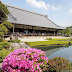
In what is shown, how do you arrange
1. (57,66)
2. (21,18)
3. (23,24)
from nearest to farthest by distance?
(57,66) < (23,24) < (21,18)

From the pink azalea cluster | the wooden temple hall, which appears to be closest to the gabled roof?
the wooden temple hall

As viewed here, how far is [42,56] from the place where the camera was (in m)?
3.31

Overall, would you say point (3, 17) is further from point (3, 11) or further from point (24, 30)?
point (24, 30)

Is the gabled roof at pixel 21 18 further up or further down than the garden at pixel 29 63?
further up

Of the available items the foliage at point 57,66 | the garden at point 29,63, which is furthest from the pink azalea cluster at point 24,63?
the foliage at point 57,66

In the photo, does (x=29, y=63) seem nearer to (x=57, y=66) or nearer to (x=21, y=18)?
(x=57, y=66)

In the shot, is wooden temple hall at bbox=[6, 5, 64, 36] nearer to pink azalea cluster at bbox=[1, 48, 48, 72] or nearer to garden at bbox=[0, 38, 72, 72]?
garden at bbox=[0, 38, 72, 72]

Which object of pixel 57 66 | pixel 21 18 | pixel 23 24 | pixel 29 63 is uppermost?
pixel 21 18

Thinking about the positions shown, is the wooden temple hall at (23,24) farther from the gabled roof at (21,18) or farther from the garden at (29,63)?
the garden at (29,63)

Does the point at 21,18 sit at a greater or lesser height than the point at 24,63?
greater

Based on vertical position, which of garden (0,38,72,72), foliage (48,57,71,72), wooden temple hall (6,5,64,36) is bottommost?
foliage (48,57,71,72)

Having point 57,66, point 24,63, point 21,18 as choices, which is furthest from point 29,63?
point 21,18

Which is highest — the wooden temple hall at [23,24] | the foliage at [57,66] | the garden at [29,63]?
the wooden temple hall at [23,24]

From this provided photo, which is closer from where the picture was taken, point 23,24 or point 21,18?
point 23,24
